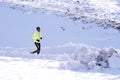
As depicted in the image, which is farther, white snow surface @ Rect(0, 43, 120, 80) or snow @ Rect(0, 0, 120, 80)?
snow @ Rect(0, 0, 120, 80)

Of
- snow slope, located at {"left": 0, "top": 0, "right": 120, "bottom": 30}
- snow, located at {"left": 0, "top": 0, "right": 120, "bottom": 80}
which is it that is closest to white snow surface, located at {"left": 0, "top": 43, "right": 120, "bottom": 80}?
snow, located at {"left": 0, "top": 0, "right": 120, "bottom": 80}

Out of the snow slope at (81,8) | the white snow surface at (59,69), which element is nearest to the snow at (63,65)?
the white snow surface at (59,69)

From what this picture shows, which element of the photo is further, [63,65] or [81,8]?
[81,8]

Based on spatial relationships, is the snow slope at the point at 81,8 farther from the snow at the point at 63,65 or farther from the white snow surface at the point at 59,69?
the white snow surface at the point at 59,69

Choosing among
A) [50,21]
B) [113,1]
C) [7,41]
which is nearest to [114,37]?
[50,21]

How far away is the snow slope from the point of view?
3328 cm

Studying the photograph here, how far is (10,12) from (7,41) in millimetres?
5993

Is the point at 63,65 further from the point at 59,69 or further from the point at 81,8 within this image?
the point at 81,8

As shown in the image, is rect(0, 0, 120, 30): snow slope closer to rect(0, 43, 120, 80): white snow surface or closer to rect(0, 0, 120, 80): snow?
rect(0, 0, 120, 80): snow

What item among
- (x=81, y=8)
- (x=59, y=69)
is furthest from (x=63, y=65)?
(x=81, y=8)

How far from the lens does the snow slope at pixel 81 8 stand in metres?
33.3

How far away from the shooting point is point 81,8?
36.3 meters

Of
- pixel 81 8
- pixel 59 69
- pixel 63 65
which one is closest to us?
pixel 59 69

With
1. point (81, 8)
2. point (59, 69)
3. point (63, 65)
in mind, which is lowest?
point (59, 69)
